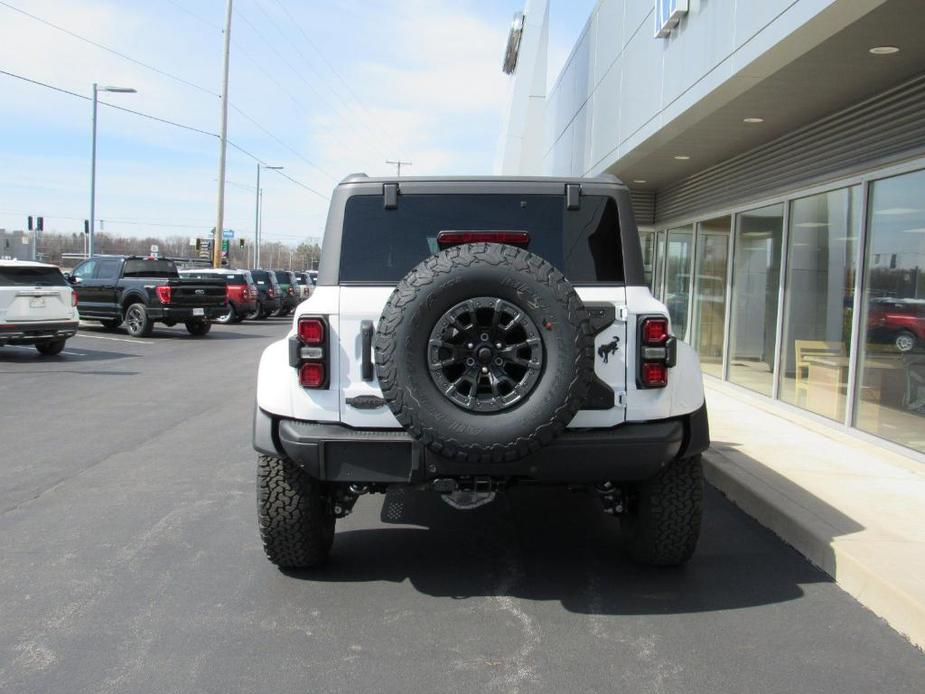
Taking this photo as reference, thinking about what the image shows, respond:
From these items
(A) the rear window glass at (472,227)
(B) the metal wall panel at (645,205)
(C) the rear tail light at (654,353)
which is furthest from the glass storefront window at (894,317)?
(B) the metal wall panel at (645,205)

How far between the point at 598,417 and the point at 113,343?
1832 centimetres

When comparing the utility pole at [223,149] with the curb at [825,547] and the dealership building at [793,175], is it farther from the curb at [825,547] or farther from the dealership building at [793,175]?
the curb at [825,547]

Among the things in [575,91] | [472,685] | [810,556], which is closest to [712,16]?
[810,556]

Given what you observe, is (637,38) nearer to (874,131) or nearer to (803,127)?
(803,127)

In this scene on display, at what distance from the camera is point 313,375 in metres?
4.34

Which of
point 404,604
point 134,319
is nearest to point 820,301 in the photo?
point 404,604

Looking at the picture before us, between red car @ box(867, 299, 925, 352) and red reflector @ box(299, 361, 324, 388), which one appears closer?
red reflector @ box(299, 361, 324, 388)

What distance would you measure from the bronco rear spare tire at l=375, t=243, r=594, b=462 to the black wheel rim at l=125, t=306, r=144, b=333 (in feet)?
64.7

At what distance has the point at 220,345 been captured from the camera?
20953mm

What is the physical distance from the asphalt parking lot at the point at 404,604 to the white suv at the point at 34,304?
9.81 meters

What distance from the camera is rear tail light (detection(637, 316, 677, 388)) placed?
14.3 feet

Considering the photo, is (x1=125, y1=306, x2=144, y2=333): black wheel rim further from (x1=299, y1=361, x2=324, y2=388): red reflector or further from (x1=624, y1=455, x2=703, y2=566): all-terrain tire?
(x1=624, y1=455, x2=703, y2=566): all-terrain tire

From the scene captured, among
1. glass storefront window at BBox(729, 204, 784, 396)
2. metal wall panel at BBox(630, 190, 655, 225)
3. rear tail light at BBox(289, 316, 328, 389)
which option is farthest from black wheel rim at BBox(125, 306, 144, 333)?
rear tail light at BBox(289, 316, 328, 389)

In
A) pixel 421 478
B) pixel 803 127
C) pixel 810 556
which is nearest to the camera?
pixel 421 478
